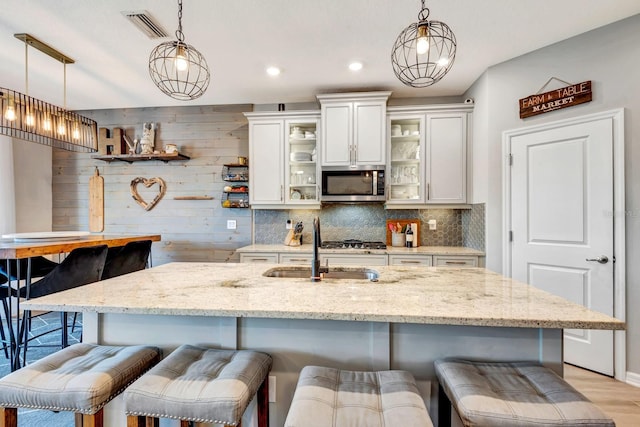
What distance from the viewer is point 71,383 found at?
1.08 m

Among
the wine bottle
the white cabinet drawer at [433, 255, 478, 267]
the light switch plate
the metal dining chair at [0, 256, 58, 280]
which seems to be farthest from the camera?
the wine bottle

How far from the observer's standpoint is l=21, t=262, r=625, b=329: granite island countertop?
3.62 feet

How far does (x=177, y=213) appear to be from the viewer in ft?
13.6

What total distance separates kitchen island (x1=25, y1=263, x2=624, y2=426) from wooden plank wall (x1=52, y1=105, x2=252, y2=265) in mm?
2559

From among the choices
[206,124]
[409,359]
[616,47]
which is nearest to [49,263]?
[206,124]

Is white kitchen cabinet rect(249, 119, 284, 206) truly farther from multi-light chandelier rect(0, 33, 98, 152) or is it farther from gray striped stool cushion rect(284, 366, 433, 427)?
gray striped stool cushion rect(284, 366, 433, 427)

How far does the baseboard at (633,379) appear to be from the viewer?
2.28 m

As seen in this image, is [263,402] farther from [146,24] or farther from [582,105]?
[582,105]

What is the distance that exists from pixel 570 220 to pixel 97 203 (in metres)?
5.36

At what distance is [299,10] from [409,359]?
2.32m

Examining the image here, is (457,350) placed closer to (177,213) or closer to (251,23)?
(251,23)

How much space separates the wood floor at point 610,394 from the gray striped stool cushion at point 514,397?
1454 mm

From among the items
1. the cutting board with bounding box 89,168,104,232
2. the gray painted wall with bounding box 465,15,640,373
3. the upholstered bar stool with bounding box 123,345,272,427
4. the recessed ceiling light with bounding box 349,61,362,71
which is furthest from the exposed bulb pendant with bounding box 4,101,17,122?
the gray painted wall with bounding box 465,15,640,373

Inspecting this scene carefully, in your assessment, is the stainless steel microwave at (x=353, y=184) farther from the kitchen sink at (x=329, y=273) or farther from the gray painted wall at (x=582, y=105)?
the kitchen sink at (x=329, y=273)
